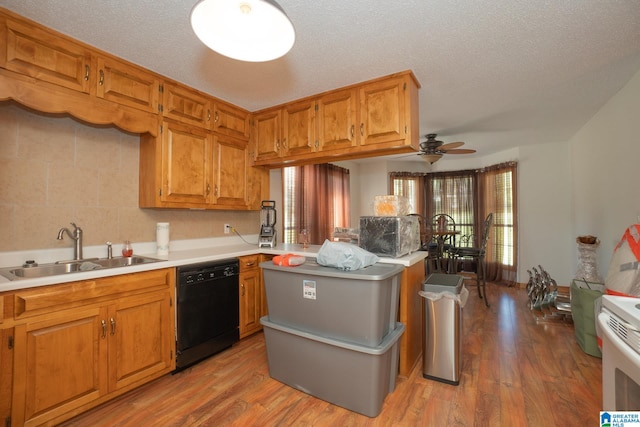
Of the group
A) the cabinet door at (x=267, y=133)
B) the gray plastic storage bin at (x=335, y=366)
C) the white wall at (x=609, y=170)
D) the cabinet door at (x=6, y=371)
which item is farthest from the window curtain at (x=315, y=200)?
the white wall at (x=609, y=170)

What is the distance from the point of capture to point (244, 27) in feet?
3.98

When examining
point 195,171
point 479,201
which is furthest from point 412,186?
point 195,171

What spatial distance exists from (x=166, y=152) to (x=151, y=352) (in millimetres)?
1522

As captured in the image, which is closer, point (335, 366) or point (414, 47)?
point (335, 366)

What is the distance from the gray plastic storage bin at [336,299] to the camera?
66.1 inches

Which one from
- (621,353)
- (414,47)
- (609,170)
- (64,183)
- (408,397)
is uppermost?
(414,47)

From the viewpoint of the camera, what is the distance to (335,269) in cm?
181

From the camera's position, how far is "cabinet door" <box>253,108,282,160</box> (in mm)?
2959

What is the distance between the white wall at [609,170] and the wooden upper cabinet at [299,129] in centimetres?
267

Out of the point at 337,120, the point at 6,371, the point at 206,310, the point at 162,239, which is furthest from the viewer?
the point at 337,120

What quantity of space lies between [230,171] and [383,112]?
1.60m

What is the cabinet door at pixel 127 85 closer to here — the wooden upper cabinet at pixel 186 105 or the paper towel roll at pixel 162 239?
the wooden upper cabinet at pixel 186 105

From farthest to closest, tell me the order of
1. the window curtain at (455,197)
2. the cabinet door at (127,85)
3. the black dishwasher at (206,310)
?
1. the window curtain at (455,197)
2. the black dishwasher at (206,310)
3. the cabinet door at (127,85)

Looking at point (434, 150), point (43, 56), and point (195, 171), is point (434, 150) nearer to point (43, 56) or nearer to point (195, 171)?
point (195, 171)
